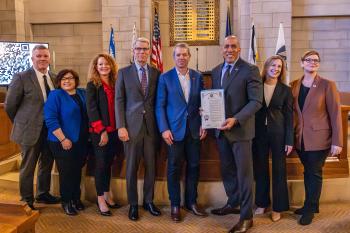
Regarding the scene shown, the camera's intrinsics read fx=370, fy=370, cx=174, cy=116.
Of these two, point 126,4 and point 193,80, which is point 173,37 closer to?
point 126,4

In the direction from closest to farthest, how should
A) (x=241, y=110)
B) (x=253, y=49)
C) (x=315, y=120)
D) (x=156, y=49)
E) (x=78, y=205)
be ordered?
(x=241, y=110) < (x=315, y=120) < (x=78, y=205) < (x=253, y=49) < (x=156, y=49)

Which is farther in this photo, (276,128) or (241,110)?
(276,128)

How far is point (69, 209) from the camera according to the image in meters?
3.56

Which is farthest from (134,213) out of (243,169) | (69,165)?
(243,169)

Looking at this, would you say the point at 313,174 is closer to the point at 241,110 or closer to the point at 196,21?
the point at 241,110

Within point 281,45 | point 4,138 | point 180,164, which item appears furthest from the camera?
point 281,45

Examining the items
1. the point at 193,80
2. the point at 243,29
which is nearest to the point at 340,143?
the point at 193,80

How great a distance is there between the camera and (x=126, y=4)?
722cm

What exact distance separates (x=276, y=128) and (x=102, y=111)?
1.57m

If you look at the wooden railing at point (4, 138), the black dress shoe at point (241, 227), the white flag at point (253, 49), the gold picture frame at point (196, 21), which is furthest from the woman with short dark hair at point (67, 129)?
the gold picture frame at point (196, 21)

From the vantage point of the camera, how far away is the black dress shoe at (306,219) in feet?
10.8

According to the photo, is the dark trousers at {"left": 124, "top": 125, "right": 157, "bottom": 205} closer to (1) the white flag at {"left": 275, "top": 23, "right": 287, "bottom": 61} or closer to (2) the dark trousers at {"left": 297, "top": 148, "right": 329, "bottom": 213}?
(2) the dark trousers at {"left": 297, "top": 148, "right": 329, "bottom": 213}

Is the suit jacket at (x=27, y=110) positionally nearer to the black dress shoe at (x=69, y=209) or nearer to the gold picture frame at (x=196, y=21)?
the black dress shoe at (x=69, y=209)

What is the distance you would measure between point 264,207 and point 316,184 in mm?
556
